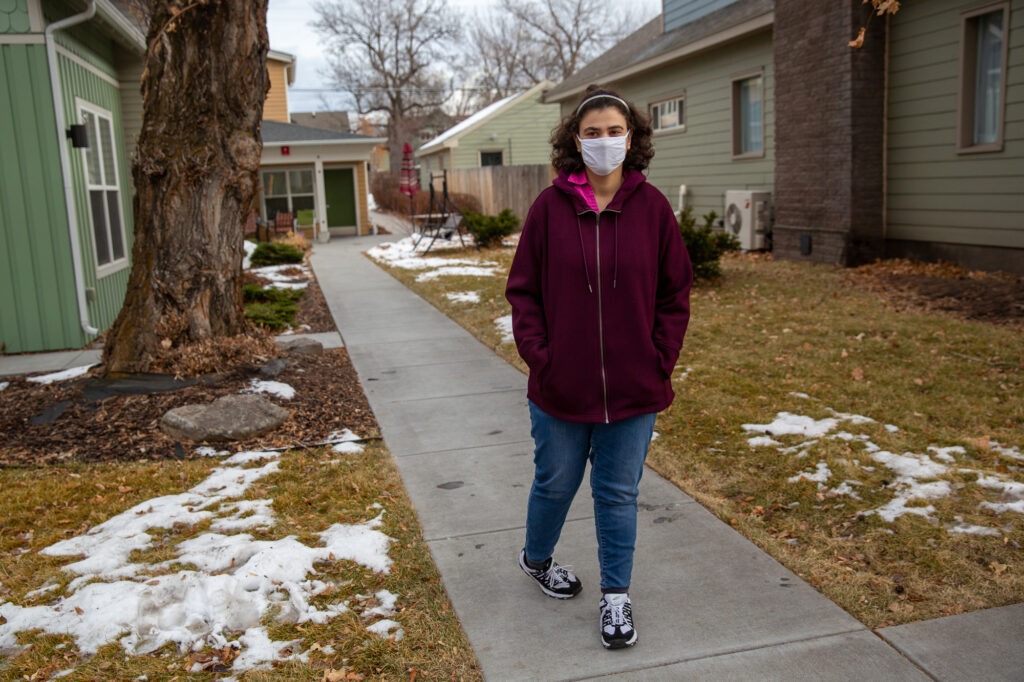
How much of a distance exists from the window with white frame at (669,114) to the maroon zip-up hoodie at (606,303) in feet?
48.6

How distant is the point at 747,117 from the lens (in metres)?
15.5

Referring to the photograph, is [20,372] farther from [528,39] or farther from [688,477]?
[528,39]

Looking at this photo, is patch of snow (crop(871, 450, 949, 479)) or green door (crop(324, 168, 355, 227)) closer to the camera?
patch of snow (crop(871, 450, 949, 479))

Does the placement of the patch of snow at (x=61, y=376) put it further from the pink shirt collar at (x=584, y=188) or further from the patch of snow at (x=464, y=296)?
the pink shirt collar at (x=584, y=188)

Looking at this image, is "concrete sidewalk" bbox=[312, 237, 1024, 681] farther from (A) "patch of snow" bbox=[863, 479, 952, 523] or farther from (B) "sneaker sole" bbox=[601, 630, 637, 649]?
(A) "patch of snow" bbox=[863, 479, 952, 523]

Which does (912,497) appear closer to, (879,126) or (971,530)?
(971,530)

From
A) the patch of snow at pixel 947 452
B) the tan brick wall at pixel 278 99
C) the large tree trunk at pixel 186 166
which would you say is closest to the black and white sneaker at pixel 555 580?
the patch of snow at pixel 947 452

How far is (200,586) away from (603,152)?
7.57ft

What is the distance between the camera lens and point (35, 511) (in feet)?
14.9

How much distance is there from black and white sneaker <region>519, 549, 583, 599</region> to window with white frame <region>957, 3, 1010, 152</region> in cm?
880

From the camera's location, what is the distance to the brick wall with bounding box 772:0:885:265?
37.9 ft

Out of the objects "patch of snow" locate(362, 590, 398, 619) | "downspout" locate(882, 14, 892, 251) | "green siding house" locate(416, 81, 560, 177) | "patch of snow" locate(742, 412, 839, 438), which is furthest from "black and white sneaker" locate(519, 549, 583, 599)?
"green siding house" locate(416, 81, 560, 177)

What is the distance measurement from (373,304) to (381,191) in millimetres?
32304

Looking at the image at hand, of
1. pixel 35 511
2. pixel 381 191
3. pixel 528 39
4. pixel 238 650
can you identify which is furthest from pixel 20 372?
pixel 528 39
